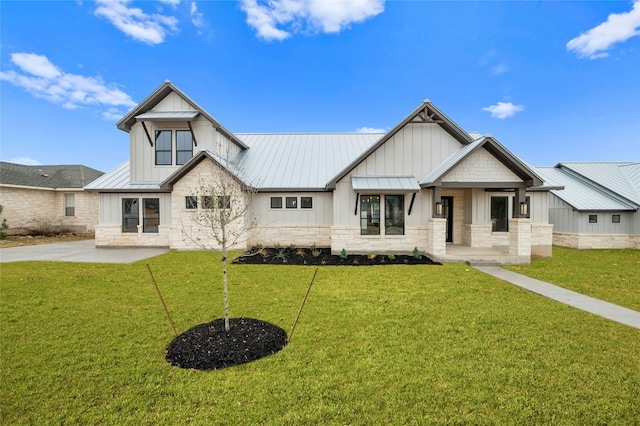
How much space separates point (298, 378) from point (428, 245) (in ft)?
33.4

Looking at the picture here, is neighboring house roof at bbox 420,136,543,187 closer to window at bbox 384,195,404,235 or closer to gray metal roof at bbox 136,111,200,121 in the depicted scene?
window at bbox 384,195,404,235

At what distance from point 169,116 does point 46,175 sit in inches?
738

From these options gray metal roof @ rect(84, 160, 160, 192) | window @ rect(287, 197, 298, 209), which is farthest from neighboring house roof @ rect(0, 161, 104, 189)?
window @ rect(287, 197, 298, 209)

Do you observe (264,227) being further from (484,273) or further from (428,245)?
(484,273)

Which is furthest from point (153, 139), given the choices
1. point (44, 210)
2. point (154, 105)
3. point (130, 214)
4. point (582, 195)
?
point (582, 195)

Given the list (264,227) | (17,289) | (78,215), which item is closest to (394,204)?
(264,227)

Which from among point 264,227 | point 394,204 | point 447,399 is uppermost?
point 394,204

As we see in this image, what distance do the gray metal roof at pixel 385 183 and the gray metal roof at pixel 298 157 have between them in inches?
98.4

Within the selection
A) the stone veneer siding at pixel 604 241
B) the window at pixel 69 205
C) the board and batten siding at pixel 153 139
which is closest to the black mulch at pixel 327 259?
the board and batten siding at pixel 153 139

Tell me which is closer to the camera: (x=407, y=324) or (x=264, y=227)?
(x=407, y=324)

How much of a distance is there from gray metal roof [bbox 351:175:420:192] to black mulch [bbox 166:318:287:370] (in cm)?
795

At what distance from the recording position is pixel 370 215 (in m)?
13.0

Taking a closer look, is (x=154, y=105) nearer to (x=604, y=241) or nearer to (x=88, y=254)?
(x=88, y=254)

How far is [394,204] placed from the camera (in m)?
13.0
